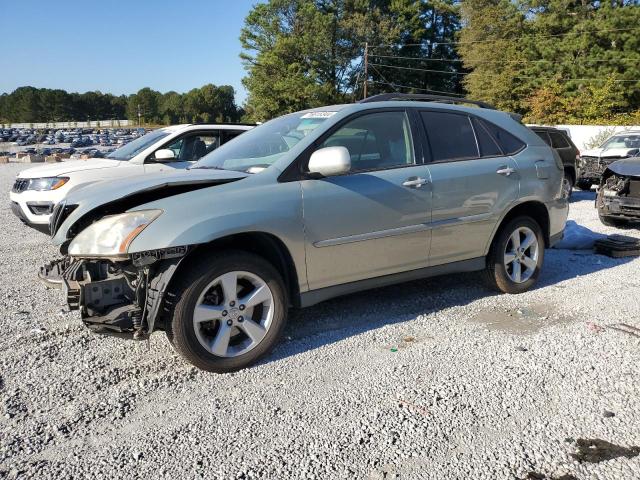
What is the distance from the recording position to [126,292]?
3.40 metres

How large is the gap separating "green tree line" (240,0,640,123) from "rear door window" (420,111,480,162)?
118ft

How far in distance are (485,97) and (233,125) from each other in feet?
144

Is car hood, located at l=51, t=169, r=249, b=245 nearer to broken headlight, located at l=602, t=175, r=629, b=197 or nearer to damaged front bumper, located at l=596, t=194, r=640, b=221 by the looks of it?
damaged front bumper, located at l=596, t=194, r=640, b=221

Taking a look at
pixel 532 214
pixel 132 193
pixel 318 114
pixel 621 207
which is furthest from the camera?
pixel 621 207

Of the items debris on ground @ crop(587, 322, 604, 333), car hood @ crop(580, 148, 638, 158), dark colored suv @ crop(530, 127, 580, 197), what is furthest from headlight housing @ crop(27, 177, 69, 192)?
car hood @ crop(580, 148, 638, 158)

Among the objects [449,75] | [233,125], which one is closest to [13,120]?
[449,75]

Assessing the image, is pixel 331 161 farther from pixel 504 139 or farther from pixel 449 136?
pixel 504 139

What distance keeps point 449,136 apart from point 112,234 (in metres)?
2.97

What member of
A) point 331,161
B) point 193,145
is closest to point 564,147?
point 193,145

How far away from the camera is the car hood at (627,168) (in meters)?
8.24

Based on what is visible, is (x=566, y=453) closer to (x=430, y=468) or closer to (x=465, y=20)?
(x=430, y=468)

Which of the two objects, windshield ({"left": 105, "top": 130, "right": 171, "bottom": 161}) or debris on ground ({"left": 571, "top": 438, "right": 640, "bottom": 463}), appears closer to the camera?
debris on ground ({"left": 571, "top": 438, "right": 640, "bottom": 463})

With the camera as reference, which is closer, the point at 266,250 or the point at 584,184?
the point at 266,250

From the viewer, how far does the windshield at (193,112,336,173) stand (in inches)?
160
